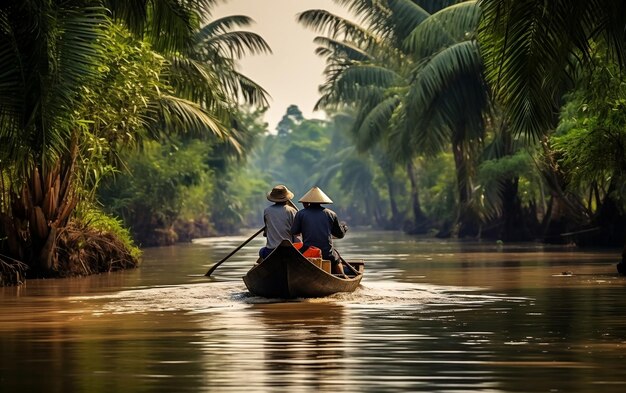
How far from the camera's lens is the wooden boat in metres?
18.1

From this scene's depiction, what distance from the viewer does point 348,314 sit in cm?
1669

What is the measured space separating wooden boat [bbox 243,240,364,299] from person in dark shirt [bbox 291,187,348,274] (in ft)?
2.05

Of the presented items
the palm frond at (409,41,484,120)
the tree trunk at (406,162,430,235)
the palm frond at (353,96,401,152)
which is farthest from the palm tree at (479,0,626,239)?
the tree trunk at (406,162,430,235)

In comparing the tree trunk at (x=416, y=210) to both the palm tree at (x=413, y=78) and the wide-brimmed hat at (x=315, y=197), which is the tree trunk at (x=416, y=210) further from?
the wide-brimmed hat at (x=315, y=197)

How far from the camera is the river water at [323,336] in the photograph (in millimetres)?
10359

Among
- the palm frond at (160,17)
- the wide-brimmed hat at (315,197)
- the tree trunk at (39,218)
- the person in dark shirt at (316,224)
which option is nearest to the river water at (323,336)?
the person in dark shirt at (316,224)

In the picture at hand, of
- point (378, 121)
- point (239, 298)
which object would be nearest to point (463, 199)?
point (378, 121)

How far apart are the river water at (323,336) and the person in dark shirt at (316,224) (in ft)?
2.76

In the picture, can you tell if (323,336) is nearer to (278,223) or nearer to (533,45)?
(533,45)

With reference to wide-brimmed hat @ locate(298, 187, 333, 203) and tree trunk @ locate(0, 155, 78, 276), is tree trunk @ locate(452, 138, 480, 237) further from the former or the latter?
wide-brimmed hat @ locate(298, 187, 333, 203)

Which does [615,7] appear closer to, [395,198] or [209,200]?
[209,200]

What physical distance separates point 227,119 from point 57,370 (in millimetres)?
28615

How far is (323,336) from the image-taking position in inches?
544

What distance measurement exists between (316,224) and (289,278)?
1.31 metres
